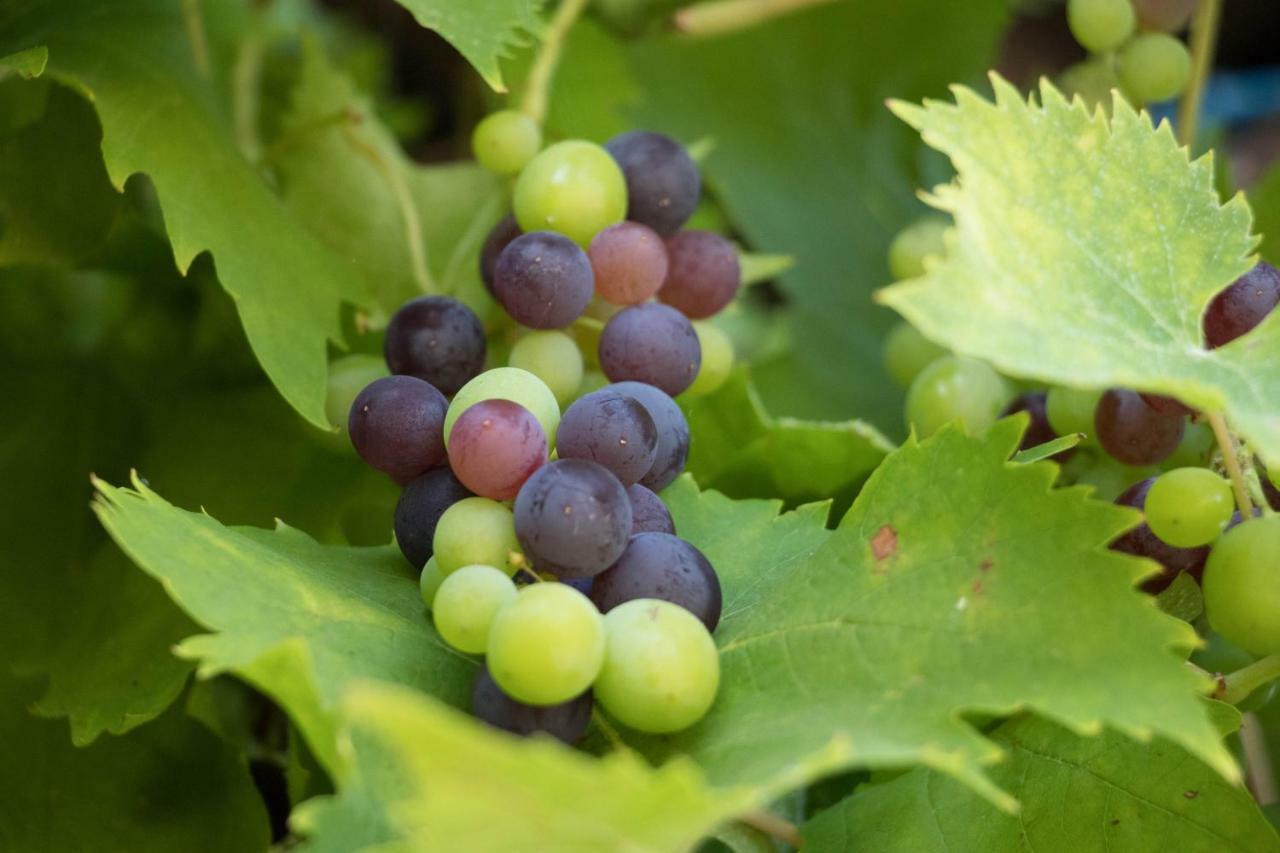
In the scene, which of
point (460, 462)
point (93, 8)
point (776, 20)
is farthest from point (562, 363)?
point (776, 20)

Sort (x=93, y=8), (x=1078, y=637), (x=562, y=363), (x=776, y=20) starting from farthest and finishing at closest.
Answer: (x=776, y=20) → (x=93, y=8) → (x=562, y=363) → (x=1078, y=637)

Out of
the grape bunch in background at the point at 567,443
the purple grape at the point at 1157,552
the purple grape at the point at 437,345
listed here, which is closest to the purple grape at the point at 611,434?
the grape bunch in background at the point at 567,443

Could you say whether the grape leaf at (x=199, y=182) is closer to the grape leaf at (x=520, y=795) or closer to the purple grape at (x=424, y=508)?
the purple grape at (x=424, y=508)

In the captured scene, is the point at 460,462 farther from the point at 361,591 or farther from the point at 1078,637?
the point at 1078,637

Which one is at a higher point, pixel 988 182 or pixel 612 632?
pixel 988 182

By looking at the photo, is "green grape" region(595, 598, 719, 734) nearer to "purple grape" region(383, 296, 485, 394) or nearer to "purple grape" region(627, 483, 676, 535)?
"purple grape" region(627, 483, 676, 535)

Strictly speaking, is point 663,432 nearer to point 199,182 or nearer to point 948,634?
point 948,634

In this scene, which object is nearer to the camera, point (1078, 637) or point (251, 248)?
point (1078, 637)
